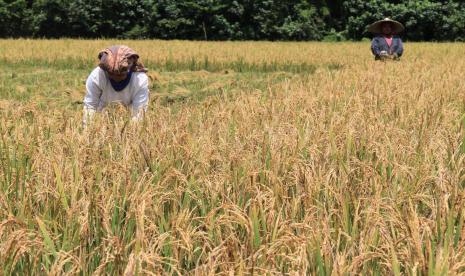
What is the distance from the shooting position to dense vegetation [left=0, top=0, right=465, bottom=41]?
25969mm

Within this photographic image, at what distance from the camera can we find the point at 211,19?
2662 cm

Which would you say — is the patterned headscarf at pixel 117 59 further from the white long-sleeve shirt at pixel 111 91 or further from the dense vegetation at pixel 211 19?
the dense vegetation at pixel 211 19

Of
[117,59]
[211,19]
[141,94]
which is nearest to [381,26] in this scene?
[141,94]

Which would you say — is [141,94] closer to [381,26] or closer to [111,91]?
[111,91]

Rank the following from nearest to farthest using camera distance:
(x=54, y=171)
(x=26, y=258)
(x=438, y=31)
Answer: (x=26, y=258)
(x=54, y=171)
(x=438, y=31)

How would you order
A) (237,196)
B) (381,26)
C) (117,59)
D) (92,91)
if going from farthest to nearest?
1. (381,26)
2. (92,91)
3. (117,59)
4. (237,196)

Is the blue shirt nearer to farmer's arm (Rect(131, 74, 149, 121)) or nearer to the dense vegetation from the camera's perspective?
farmer's arm (Rect(131, 74, 149, 121))

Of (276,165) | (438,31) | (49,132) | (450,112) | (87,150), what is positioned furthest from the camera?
(438,31)

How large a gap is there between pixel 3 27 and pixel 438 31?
66.2ft

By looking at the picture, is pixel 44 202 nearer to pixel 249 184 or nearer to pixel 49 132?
pixel 249 184

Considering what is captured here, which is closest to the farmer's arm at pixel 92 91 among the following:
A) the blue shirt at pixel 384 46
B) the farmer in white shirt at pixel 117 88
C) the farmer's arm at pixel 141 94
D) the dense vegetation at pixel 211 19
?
the farmer in white shirt at pixel 117 88

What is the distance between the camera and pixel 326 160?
218 cm

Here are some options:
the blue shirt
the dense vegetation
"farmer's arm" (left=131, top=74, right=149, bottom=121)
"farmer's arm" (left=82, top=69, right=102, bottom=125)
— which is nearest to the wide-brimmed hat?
the blue shirt

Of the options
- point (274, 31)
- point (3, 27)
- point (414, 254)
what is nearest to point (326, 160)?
point (414, 254)
